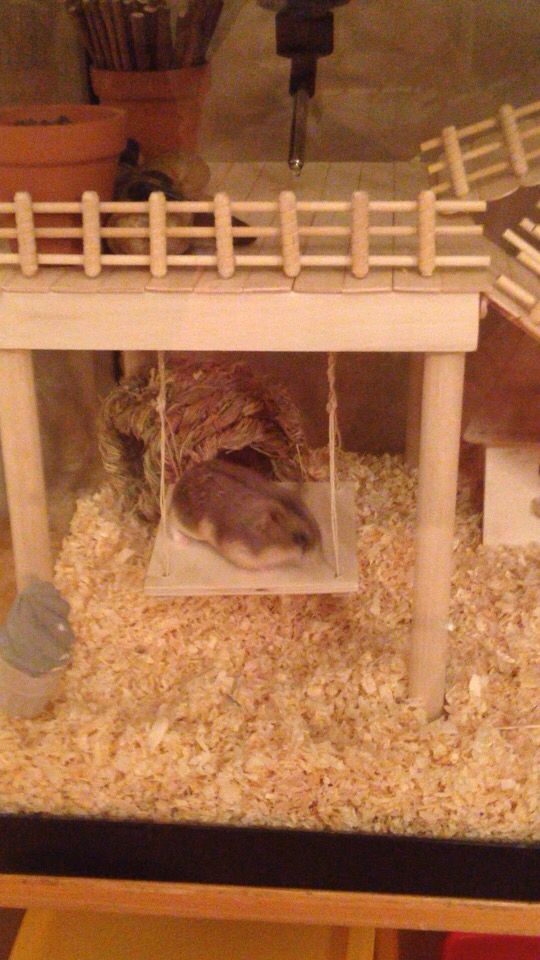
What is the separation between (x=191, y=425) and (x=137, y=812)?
0.47m

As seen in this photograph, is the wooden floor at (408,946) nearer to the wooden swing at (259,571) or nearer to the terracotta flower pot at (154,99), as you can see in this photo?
the wooden swing at (259,571)

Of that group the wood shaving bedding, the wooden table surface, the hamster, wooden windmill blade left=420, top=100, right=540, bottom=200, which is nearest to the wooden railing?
wooden windmill blade left=420, top=100, right=540, bottom=200

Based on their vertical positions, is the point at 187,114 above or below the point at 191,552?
above

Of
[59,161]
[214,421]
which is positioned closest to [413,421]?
[214,421]

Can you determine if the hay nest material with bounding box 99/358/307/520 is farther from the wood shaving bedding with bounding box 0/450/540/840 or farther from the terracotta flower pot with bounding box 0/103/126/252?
the terracotta flower pot with bounding box 0/103/126/252

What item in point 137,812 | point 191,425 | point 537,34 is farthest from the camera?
point 191,425

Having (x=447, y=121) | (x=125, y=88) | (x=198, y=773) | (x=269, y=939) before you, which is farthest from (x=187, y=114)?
(x=269, y=939)

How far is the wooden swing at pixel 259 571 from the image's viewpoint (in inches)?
36.2

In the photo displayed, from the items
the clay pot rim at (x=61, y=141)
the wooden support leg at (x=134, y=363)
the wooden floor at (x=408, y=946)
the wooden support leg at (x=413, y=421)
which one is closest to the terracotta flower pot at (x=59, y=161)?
the clay pot rim at (x=61, y=141)

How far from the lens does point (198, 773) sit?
2.87ft

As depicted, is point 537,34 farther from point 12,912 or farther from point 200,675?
point 12,912

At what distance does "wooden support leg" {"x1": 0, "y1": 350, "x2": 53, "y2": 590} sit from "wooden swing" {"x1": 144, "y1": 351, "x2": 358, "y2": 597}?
12 centimetres

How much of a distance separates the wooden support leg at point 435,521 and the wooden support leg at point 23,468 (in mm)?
367

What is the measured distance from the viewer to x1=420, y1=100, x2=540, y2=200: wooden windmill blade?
929 mm
